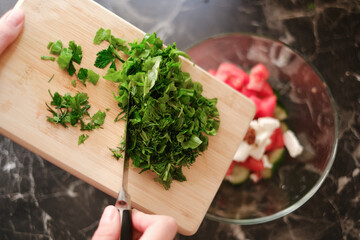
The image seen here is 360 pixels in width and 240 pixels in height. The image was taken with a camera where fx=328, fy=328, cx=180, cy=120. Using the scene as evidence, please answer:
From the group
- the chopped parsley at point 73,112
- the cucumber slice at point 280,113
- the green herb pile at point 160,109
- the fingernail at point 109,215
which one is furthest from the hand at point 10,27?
the cucumber slice at point 280,113

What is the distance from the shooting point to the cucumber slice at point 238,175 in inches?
69.1

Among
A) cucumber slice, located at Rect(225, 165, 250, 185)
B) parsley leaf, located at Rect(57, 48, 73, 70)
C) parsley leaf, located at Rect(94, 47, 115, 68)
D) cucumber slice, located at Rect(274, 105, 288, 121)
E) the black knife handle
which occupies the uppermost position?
parsley leaf, located at Rect(57, 48, 73, 70)

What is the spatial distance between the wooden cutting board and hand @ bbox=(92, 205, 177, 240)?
15 centimetres

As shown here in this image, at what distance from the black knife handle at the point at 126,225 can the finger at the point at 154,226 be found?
5 centimetres

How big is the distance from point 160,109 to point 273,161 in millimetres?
845

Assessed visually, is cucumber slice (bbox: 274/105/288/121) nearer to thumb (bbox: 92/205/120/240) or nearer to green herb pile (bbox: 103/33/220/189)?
green herb pile (bbox: 103/33/220/189)

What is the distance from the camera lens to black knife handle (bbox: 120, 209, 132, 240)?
1.15m

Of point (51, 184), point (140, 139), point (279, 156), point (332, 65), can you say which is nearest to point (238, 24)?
point (332, 65)

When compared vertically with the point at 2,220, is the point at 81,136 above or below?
above

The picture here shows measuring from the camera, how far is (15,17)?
1261 mm

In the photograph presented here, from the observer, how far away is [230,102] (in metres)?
1.48

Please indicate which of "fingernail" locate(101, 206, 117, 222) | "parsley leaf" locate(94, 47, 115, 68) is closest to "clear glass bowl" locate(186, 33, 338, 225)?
"parsley leaf" locate(94, 47, 115, 68)

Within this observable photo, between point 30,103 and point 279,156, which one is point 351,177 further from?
point 30,103

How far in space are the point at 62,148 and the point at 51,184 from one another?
1.70 feet
